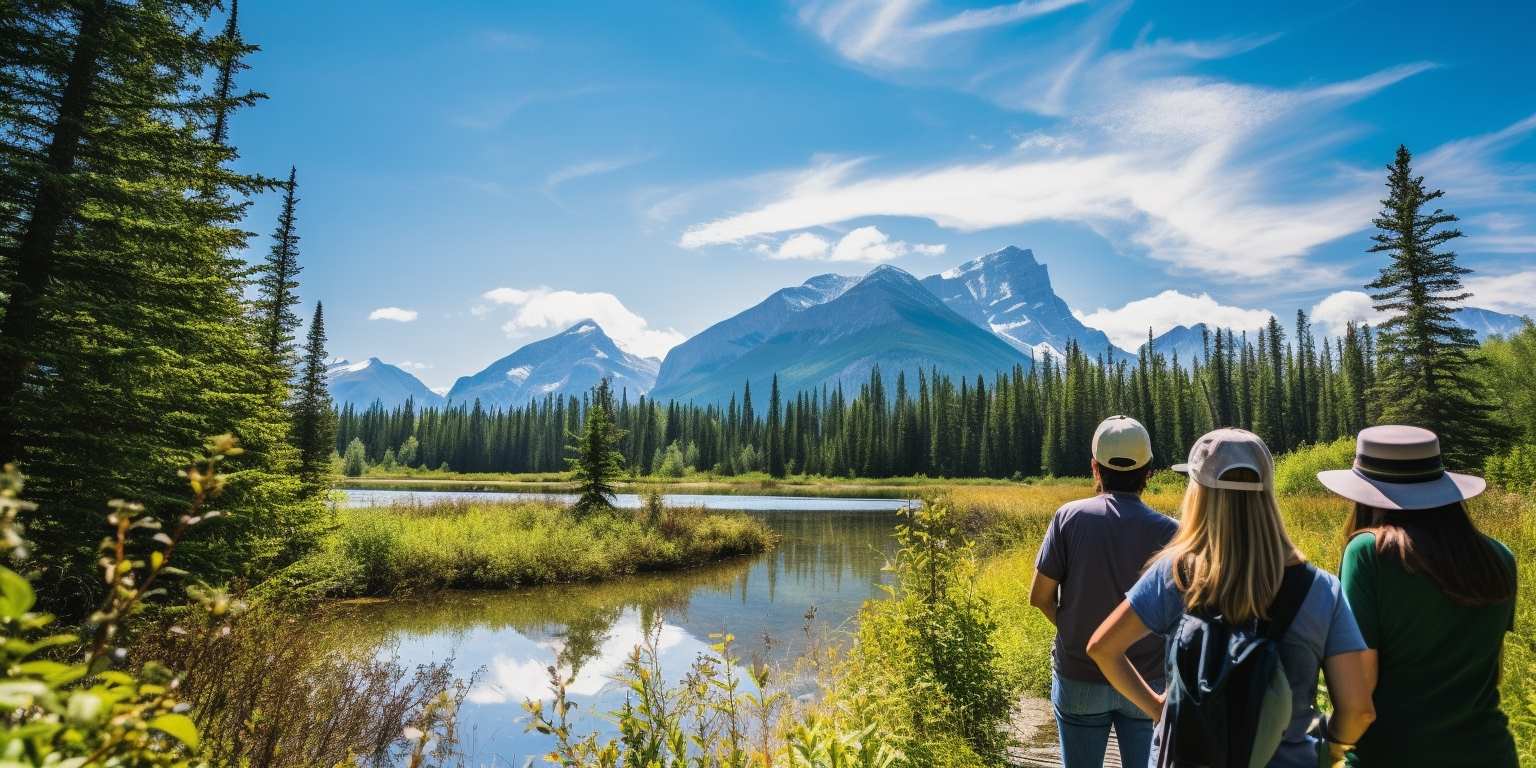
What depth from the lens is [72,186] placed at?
778 centimetres

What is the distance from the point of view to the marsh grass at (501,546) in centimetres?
1761

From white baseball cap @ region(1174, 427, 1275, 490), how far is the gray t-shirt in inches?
46.3

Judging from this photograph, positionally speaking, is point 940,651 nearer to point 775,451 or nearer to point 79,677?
point 79,677

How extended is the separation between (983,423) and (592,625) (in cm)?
8230

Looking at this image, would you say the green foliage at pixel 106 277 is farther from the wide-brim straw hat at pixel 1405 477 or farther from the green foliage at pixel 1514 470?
the green foliage at pixel 1514 470

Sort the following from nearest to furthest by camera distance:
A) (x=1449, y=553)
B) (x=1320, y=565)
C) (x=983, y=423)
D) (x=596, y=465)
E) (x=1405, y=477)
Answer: (x=1449, y=553)
(x=1405, y=477)
(x=1320, y=565)
(x=596, y=465)
(x=983, y=423)

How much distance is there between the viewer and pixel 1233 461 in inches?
87.0

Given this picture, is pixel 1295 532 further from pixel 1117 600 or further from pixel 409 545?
pixel 409 545

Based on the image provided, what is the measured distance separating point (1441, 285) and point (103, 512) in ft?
120

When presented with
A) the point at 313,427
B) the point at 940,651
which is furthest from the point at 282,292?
the point at 940,651

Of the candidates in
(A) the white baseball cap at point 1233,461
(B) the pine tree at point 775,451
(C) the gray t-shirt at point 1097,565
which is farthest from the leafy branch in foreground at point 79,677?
(B) the pine tree at point 775,451

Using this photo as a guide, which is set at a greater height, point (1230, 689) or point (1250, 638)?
point (1250, 638)

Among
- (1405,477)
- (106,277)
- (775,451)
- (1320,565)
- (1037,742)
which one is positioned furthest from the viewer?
(775,451)

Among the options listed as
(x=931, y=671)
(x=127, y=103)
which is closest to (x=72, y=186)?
(x=127, y=103)
